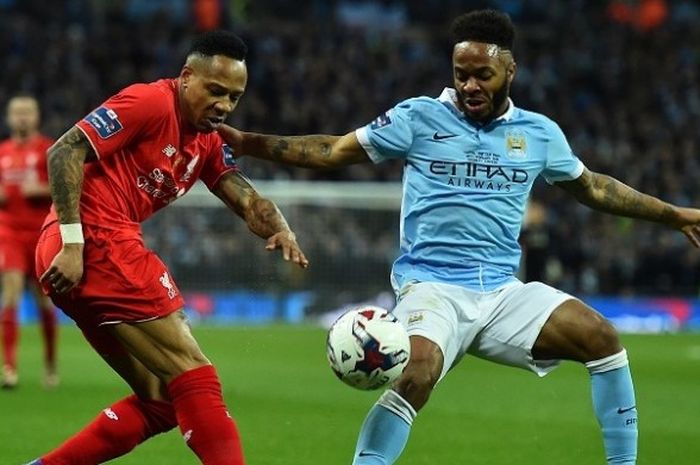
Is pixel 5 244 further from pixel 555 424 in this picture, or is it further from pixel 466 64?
pixel 466 64

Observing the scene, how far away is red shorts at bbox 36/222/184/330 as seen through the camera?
5.38 metres

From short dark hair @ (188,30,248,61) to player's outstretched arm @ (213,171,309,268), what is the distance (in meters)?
0.67

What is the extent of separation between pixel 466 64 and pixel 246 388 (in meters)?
6.24

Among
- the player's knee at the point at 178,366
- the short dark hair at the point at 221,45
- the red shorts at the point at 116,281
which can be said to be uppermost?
the short dark hair at the point at 221,45

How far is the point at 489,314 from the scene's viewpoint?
6.04 m

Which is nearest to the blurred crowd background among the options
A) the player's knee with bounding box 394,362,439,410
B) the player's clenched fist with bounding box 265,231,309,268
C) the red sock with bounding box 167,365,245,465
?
the player's clenched fist with bounding box 265,231,309,268

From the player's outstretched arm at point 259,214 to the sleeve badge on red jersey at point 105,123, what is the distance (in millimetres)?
817

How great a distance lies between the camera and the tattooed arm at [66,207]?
532 cm

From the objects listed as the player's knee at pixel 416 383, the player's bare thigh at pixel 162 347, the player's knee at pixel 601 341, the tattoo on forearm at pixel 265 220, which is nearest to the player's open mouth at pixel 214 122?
the tattoo on forearm at pixel 265 220

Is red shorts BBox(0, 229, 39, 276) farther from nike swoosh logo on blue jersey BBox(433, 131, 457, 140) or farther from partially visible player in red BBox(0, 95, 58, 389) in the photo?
nike swoosh logo on blue jersey BBox(433, 131, 457, 140)

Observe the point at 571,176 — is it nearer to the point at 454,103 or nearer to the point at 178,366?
the point at 454,103

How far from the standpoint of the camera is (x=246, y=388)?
11.7 meters

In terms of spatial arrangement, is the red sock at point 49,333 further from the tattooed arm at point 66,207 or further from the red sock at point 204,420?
the red sock at point 204,420

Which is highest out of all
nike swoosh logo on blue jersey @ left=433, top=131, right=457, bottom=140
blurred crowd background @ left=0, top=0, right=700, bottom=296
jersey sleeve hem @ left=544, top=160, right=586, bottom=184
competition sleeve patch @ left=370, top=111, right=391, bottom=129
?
competition sleeve patch @ left=370, top=111, right=391, bottom=129
